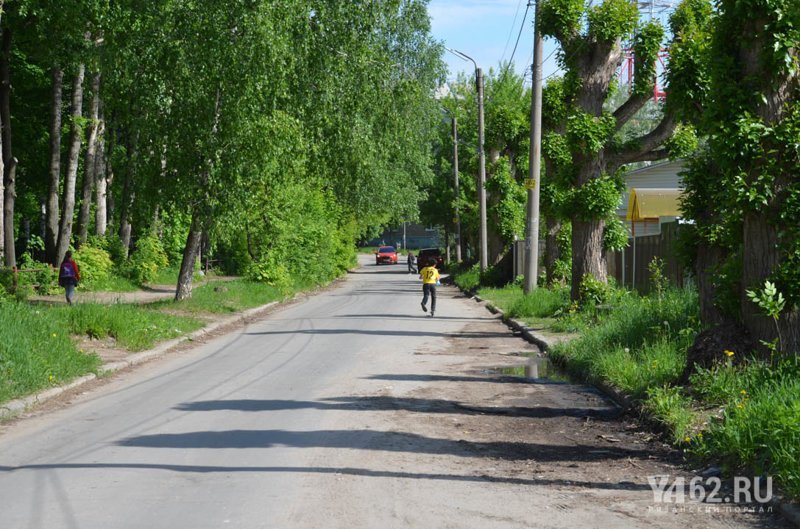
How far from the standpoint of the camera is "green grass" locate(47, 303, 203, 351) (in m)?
15.9

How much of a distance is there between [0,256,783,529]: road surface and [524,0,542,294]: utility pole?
31.8 feet

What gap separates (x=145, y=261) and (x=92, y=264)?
11.6 ft

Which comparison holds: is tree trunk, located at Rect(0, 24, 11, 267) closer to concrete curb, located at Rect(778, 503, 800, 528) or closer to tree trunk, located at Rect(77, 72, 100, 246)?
tree trunk, located at Rect(77, 72, 100, 246)

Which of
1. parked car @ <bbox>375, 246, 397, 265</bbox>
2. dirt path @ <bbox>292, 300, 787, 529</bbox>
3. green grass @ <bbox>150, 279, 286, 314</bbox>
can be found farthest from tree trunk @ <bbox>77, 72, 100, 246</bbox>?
parked car @ <bbox>375, 246, 397, 265</bbox>

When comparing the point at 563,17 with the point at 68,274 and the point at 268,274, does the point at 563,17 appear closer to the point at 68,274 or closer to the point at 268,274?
the point at 68,274

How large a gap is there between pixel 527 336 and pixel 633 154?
473 cm

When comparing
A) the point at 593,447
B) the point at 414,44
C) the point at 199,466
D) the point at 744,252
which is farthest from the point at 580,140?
the point at 414,44

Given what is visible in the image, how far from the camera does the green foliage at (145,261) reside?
34.4m

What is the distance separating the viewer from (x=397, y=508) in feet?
21.1

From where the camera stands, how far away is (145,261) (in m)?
35.2

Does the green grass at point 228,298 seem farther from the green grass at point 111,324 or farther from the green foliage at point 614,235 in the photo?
the green foliage at point 614,235

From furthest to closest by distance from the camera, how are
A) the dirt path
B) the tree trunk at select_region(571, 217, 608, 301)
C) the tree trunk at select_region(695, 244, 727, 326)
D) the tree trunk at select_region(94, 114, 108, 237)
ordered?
the tree trunk at select_region(94, 114, 108, 237) → the tree trunk at select_region(571, 217, 608, 301) → the tree trunk at select_region(695, 244, 727, 326) → the dirt path

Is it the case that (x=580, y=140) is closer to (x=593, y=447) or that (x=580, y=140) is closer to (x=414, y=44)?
(x=593, y=447)

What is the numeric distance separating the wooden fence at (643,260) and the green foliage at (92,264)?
16508mm
